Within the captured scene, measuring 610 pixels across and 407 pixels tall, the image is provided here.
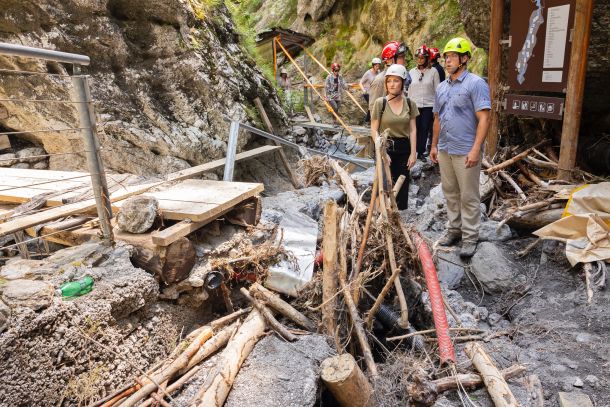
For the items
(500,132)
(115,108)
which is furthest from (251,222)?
(500,132)

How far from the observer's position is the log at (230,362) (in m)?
2.61

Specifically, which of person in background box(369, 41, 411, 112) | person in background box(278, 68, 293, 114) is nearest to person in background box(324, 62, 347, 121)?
person in background box(278, 68, 293, 114)

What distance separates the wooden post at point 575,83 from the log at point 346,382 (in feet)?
15.3

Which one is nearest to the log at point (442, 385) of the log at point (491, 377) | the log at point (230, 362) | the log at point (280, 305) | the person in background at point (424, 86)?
the log at point (491, 377)

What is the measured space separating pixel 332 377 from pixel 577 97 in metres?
5.00

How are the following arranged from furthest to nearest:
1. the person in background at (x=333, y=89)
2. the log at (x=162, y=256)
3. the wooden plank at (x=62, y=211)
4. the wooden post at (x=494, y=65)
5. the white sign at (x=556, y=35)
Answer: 1. the person in background at (x=333, y=89)
2. the wooden post at (x=494, y=65)
3. the white sign at (x=556, y=35)
4. the log at (x=162, y=256)
5. the wooden plank at (x=62, y=211)

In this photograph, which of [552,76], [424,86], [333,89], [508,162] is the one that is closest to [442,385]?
[508,162]

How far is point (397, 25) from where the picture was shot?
1591 cm

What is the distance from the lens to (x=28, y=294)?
2498mm

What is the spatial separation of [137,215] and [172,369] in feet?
4.28

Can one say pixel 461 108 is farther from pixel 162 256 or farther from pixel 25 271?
pixel 25 271

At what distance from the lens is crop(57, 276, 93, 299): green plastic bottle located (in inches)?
106

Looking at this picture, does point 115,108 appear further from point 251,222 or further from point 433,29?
point 433,29

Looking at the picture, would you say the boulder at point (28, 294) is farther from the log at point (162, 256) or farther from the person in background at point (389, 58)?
the person in background at point (389, 58)
